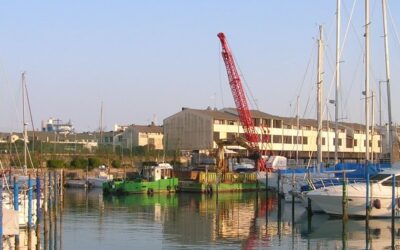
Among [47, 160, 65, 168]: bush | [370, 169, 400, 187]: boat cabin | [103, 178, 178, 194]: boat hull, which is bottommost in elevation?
[103, 178, 178, 194]: boat hull

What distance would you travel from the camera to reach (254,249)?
35875 mm

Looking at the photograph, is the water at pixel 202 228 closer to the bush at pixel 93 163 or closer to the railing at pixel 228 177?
the railing at pixel 228 177

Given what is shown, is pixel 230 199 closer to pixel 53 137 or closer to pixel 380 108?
pixel 380 108

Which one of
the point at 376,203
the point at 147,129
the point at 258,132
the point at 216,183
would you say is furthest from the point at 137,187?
the point at 147,129

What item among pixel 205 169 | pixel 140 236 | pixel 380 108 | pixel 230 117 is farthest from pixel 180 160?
pixel 140 236

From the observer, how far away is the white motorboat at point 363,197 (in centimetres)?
4534

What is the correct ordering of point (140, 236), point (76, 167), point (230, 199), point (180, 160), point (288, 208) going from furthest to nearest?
point (180, 160) < point (76, 167) < point (230, 199) < point (288, 208) < point (140, 236)

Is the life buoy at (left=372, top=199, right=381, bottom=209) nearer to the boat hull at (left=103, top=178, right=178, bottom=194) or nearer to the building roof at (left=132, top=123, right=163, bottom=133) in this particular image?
the boat hull at (left=103, top=178, right=178, bottom=194)

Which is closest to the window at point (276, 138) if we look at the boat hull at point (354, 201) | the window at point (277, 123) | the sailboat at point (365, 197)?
the window at point (277, 123)

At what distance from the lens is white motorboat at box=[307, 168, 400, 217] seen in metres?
45.3

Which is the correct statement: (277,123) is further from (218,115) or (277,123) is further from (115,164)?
(115,164)

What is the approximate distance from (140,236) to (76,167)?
203ft

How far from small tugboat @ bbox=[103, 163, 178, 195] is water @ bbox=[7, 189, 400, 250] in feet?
39.9

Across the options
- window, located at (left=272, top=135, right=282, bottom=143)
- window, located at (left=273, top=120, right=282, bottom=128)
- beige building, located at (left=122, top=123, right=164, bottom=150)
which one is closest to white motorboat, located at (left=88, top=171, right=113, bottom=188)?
window, located at (left=272, top=135, right=282, bottom=143)
